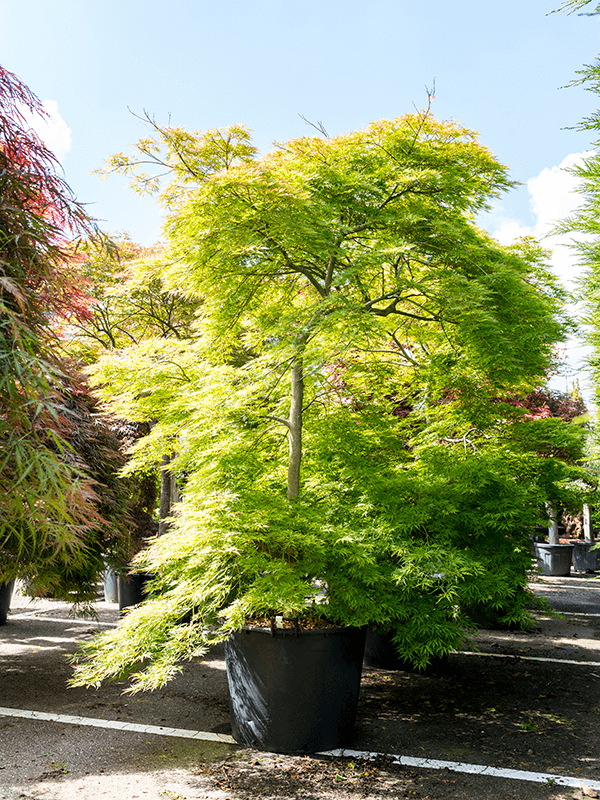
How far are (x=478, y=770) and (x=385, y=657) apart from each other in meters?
2.56

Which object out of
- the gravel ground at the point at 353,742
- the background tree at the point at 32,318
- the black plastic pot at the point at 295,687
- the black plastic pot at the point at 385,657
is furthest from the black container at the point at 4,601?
the background tree at the point at 32,318

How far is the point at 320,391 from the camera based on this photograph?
4.88m

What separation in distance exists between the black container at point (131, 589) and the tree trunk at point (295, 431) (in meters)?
4.64

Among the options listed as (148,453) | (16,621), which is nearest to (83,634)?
(16,621)

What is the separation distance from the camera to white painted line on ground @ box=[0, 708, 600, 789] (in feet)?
11.8

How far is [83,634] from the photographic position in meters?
7.72

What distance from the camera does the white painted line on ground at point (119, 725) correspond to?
169 inches

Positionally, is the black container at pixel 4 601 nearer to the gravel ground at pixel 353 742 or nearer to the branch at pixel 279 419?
the gravel ground at pixel 353 742

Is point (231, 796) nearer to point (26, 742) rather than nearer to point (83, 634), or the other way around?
point (26, 742)

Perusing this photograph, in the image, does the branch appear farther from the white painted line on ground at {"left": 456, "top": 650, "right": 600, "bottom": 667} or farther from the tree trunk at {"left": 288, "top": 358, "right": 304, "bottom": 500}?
the white painted line on ground at {"left": 456, "top": 650, "right": 600, "bottom": 667}

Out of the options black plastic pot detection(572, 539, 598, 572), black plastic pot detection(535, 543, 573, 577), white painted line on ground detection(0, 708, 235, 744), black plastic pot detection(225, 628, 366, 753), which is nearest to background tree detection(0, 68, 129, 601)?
black plastic pot detection(225, 628, 366, 753)

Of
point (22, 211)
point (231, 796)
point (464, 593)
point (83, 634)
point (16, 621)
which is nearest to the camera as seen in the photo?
point (22, 211)

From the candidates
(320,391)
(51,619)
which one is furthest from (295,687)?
(51,619)

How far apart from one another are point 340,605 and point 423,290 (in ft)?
7.00
